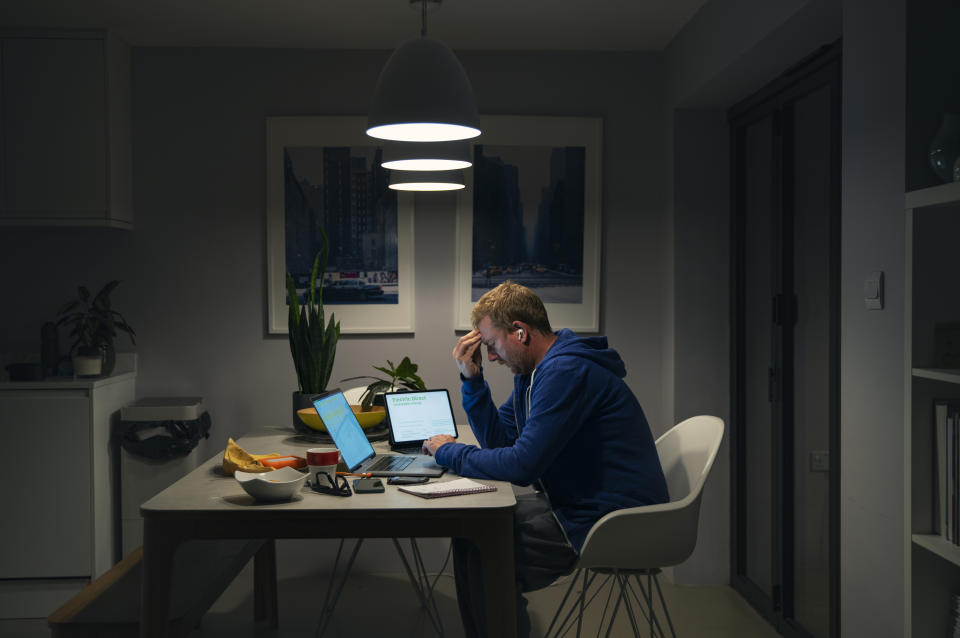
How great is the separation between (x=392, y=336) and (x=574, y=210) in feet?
3.86

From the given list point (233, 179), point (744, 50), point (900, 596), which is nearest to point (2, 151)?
point (233, 179)

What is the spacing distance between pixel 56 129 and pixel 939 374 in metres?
3.85

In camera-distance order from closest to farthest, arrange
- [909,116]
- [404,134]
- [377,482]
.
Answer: [909,116]
[377,482]
[404,134]

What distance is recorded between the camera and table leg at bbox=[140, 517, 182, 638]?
2156 millimetres

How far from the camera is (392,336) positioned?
427 centimetres

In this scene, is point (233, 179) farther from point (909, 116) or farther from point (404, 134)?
point (909, 116)

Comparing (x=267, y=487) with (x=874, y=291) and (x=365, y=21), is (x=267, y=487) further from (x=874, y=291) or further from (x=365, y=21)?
(x=365, y=21)

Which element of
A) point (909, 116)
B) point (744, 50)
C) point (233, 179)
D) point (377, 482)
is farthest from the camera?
point (233, 179)

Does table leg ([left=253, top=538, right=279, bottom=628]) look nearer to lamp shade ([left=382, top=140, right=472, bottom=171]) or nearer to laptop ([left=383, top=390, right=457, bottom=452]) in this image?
laptop ([left=383, top=390, right=457, bottom=452])

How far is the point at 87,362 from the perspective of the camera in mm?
3848

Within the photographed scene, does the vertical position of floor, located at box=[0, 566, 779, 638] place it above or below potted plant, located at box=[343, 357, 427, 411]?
below

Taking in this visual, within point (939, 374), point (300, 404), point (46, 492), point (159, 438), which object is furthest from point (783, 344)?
point (46, 492)

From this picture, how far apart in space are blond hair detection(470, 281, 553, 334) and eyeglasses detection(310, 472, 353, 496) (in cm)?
75

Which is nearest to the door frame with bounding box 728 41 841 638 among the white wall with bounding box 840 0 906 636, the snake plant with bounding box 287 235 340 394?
the white wall with bounding box 840 0 906 636
